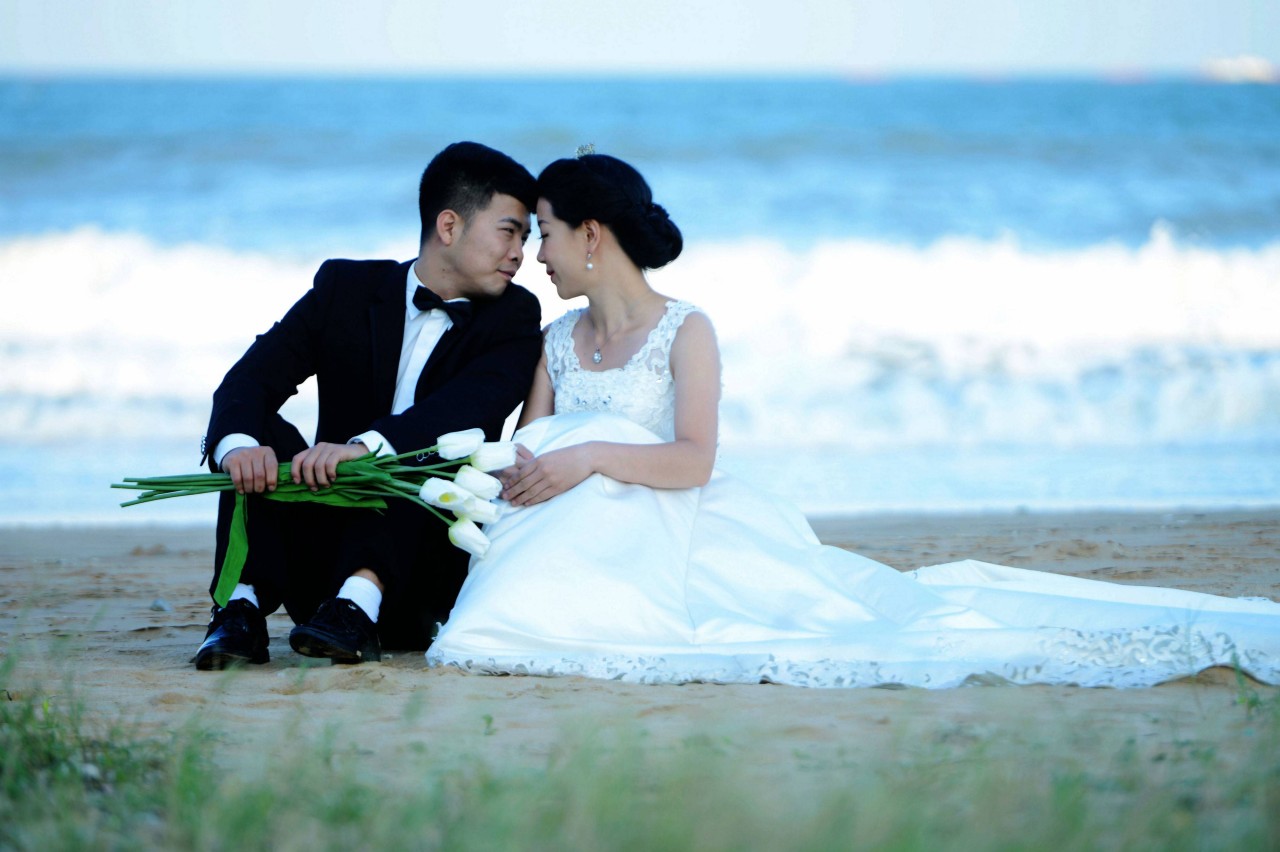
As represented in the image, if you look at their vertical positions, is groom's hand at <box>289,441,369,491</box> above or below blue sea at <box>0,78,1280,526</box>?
below

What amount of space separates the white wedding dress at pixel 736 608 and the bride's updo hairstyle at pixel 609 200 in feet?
0.81

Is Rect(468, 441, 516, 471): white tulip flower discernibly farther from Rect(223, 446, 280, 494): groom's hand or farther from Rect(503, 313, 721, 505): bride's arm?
Rect(223, 446, 280, 494): groom's hand

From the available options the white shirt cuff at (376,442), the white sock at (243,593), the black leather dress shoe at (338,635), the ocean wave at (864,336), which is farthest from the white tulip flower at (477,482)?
the ocean wave at (864,336)

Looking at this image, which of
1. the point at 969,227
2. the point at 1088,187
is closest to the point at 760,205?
the point at 969,227

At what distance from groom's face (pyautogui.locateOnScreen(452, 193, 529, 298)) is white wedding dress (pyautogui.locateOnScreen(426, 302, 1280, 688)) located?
458 mm

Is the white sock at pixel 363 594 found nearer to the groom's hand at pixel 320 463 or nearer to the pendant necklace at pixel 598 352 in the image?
the groom's hand at pixel 320 463

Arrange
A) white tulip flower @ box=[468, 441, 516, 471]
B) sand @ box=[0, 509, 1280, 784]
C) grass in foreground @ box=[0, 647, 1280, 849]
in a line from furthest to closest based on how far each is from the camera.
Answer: white tulip flower @ box=[468, 441, 516, 471] < sand @ box=[0, 509, 1280, 784] < grass in foreground @ box=[0, 647, 1280, 849]

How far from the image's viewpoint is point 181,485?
372cm

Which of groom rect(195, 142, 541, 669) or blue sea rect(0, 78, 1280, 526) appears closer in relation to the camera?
groom rect(195, 142, 541, 669)

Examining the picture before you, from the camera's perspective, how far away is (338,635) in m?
3.59

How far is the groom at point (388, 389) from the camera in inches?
148

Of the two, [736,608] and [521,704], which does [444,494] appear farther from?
[736,608]

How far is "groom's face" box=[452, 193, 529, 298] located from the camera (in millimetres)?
4082

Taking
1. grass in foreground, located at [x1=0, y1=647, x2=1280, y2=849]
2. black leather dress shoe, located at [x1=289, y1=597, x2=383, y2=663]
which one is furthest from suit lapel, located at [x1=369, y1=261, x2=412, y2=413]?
grass in foreground, located at [x1=0, y1=647, x2=1280, y2=849]
